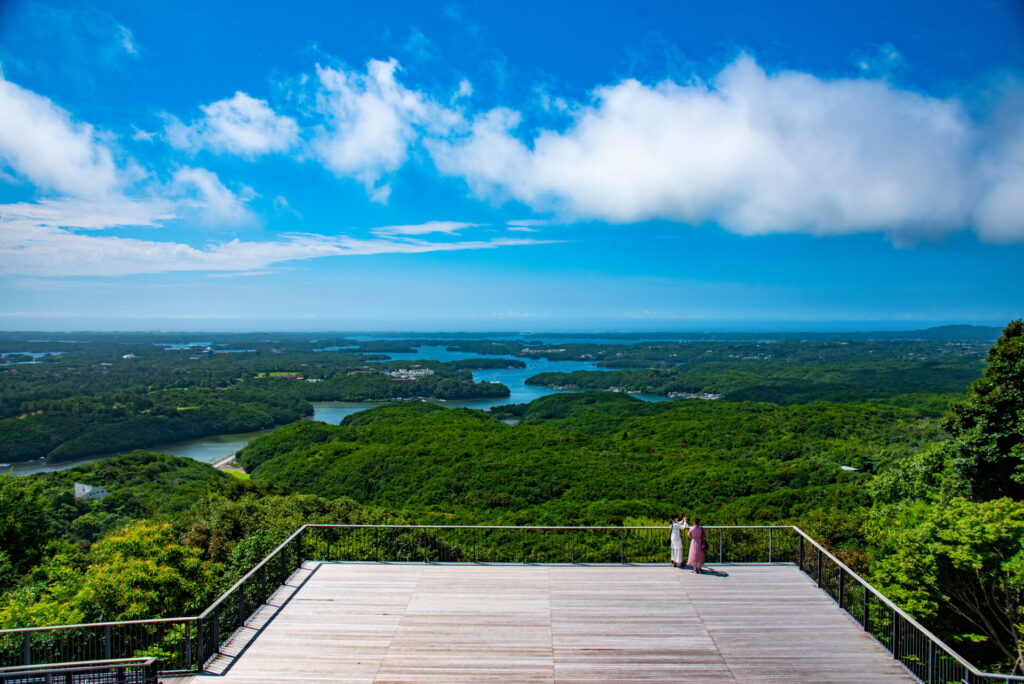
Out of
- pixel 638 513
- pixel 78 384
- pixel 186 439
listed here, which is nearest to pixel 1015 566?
pixel 638 513

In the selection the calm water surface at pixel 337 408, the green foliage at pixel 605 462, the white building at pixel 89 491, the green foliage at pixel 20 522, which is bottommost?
the calm water surface at pixel 337 408

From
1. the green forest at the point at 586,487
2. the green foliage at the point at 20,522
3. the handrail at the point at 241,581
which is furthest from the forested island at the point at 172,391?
the handrail at the point at 241,581

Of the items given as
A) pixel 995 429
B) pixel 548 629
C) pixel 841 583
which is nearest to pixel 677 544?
pixel 841 583

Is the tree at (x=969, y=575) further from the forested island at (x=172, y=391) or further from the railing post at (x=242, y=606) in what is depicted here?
the forested island at (x=172, y=391)

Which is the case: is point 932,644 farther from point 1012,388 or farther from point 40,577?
point 40,577

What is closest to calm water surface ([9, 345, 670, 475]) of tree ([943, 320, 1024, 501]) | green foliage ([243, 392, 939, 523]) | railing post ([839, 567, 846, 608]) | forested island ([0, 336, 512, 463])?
forested island ([0, 336, 512, 463])
